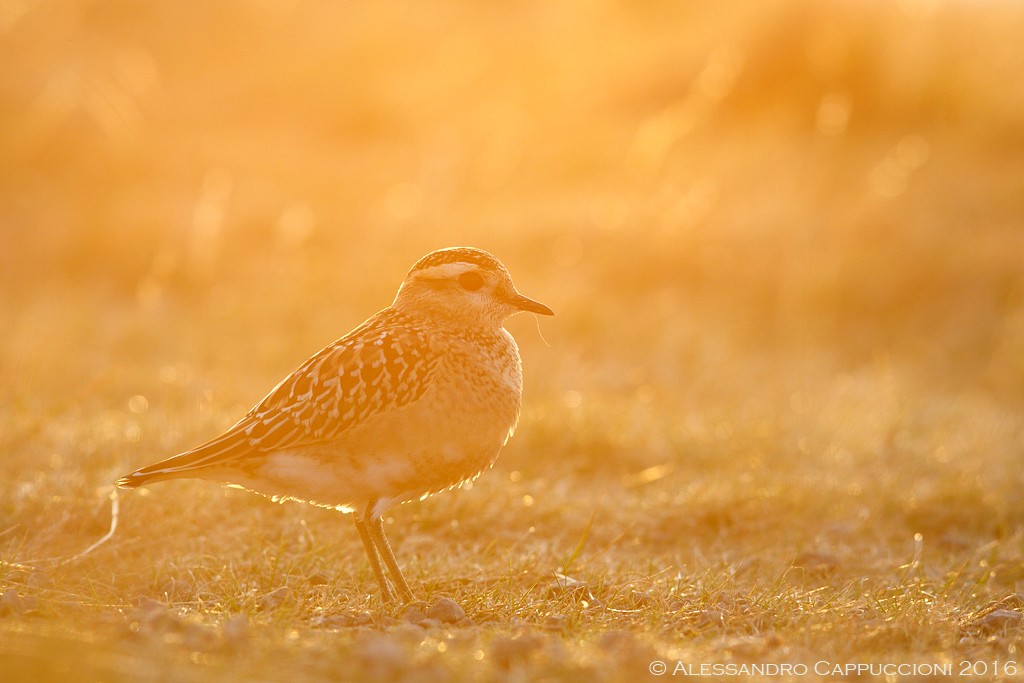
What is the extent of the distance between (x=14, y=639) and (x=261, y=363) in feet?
18.9

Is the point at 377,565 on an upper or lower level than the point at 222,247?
lower

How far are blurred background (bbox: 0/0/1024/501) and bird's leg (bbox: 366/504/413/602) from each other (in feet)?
6.36

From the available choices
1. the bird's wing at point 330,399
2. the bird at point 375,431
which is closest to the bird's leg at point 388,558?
the bird at point 375,431

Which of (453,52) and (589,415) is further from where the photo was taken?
(453,52)

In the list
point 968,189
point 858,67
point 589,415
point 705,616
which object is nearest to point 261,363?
point 589,415

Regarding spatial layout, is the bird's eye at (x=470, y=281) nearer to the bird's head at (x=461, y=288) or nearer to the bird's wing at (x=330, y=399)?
the bird's head at (x=461, y=288)

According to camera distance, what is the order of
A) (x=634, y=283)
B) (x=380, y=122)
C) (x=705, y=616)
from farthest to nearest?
1. (x=380, y=122)
2. (x=634, y=283)
3. (x=705, y=616)

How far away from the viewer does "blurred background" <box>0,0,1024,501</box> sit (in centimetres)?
838

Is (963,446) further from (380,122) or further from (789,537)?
(380,122)

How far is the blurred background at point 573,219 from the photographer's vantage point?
8.38 meters

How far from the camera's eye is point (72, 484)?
611cm
